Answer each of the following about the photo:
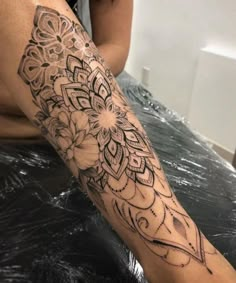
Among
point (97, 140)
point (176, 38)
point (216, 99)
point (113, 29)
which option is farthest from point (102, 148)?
point (176, 38)

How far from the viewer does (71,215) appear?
0.60 metres

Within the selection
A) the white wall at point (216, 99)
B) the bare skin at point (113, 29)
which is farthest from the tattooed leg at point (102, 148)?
the white wall at point (216, 99)

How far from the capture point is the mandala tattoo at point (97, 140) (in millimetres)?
452

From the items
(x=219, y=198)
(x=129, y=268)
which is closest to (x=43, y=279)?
(x=129, y=268)

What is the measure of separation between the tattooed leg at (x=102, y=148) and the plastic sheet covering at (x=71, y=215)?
83 mm

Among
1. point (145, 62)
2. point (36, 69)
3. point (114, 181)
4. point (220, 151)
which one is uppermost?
point (36, 69)

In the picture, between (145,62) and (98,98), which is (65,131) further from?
(145,62)

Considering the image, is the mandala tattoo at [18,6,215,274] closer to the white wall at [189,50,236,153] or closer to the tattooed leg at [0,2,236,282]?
the tattooed leg at [0,2,236,282]

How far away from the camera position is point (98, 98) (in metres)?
0.48

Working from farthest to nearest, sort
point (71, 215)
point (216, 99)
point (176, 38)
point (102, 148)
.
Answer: point (176, 38)
point (216, 99)
point (71, 215)
point (102, 148)

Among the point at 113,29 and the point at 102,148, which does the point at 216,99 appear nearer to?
the point at 113,29

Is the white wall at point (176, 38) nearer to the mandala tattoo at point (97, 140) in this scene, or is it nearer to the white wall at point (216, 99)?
the white wall at point (216, 99)

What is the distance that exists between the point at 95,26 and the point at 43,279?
0.73 metres

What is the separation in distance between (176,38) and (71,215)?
1532mm
